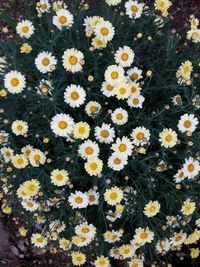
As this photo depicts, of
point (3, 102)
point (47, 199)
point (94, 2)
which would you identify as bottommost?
point (47, 199)

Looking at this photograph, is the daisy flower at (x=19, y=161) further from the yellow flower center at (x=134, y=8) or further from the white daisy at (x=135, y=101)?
the yellow flower center at (x=134, y=8)

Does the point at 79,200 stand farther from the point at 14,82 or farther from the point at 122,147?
the point at 14,82

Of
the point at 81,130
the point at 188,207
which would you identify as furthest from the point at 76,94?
the point at 188,207

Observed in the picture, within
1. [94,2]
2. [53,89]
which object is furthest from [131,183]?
[94,2]

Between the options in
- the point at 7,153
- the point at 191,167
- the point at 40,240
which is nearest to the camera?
the point at 191,167

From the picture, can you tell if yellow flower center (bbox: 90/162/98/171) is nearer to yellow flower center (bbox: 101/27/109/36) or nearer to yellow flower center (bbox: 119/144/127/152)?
yellow flower center (bbox: 119/144/127/152)

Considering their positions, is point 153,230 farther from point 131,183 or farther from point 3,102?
point 3,102
